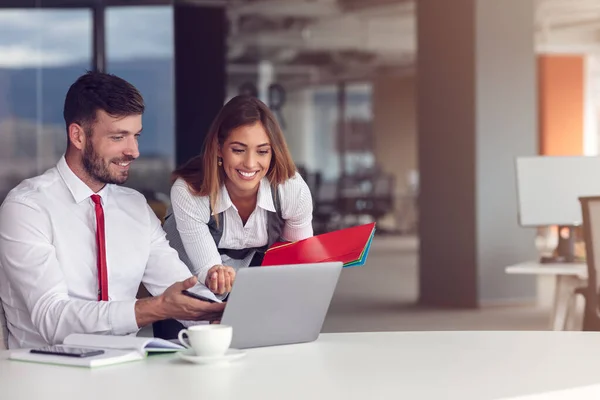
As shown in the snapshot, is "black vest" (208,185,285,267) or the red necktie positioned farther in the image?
"black vest" (208,185,285,267)

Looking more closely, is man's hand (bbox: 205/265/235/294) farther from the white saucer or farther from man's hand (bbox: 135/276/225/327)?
the white saucer

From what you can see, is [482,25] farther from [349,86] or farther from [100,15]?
[349,86]

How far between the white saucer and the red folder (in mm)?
372

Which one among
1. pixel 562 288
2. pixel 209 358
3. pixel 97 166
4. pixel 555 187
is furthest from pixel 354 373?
pixel 555 187

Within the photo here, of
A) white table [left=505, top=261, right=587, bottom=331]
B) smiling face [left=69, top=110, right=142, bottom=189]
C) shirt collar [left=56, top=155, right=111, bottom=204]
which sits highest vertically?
smiling face [left=69, top=110, right=142, bottom=189]

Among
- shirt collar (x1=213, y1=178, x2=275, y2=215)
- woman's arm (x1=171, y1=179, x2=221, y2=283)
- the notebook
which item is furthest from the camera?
shirt collar (x1=213, y1=178, x2=275, y2=215)

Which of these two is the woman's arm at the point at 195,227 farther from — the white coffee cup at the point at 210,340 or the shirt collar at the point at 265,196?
the white coffee cup at the point at 210,340

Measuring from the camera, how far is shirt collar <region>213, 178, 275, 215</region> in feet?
10.0

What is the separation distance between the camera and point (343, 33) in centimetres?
1847

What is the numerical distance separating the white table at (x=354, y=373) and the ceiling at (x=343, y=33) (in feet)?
37.1

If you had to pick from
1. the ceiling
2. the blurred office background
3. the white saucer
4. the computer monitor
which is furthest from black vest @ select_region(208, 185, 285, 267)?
the ceiling

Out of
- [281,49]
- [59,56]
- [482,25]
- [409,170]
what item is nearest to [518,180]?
[482,25]

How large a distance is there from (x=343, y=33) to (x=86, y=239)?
1626 cm

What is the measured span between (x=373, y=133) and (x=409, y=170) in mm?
1257
